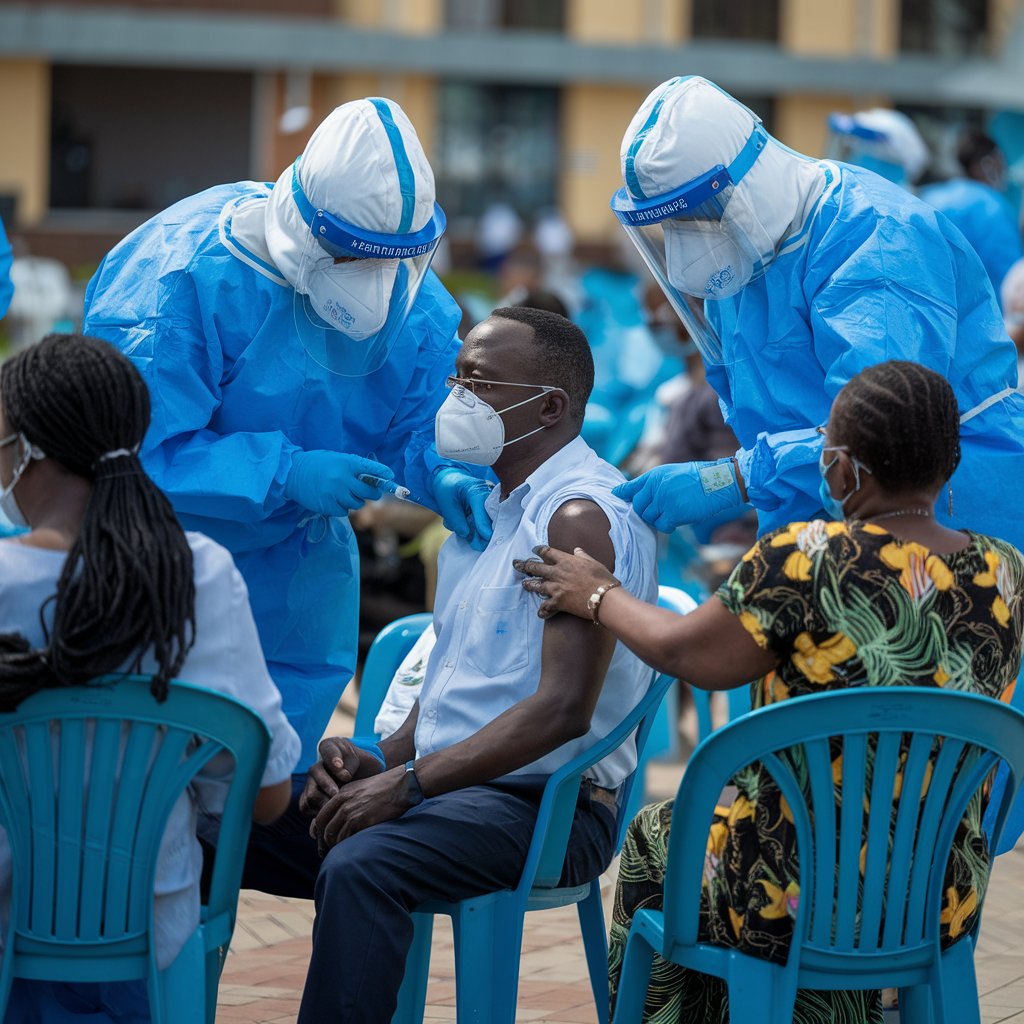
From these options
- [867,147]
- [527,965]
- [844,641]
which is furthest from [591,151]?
[844,641]

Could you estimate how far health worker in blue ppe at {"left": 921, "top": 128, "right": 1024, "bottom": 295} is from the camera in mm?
6246

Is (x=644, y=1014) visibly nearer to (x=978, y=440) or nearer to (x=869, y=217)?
(x=978, y=440)

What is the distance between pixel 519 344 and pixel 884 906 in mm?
1305

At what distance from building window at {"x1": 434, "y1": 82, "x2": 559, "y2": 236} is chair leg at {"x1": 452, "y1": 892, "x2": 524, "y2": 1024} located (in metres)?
22.0

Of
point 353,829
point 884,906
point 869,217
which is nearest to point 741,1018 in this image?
point 884,906

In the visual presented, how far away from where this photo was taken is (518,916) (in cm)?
282

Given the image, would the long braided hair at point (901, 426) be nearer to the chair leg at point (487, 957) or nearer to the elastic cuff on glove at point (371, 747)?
the chair leg at point (487, 957)

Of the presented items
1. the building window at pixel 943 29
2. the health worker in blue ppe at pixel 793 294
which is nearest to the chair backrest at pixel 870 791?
the health worker in blue ppe at pixel 793 294

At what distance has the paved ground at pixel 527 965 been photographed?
343cm

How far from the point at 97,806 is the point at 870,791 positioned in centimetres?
106

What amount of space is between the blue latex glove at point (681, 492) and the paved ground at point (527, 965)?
1067 millimetres

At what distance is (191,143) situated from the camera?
24.3 m

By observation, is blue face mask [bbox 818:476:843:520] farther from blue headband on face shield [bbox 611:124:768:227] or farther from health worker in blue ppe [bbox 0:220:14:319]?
health worker in blue ppe [bbox 0:220:14:319]

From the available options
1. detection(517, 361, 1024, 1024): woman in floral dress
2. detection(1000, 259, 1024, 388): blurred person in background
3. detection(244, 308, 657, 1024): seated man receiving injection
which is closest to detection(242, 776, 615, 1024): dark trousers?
detection(244, 308, 657, 1024): seated man receiving injection
